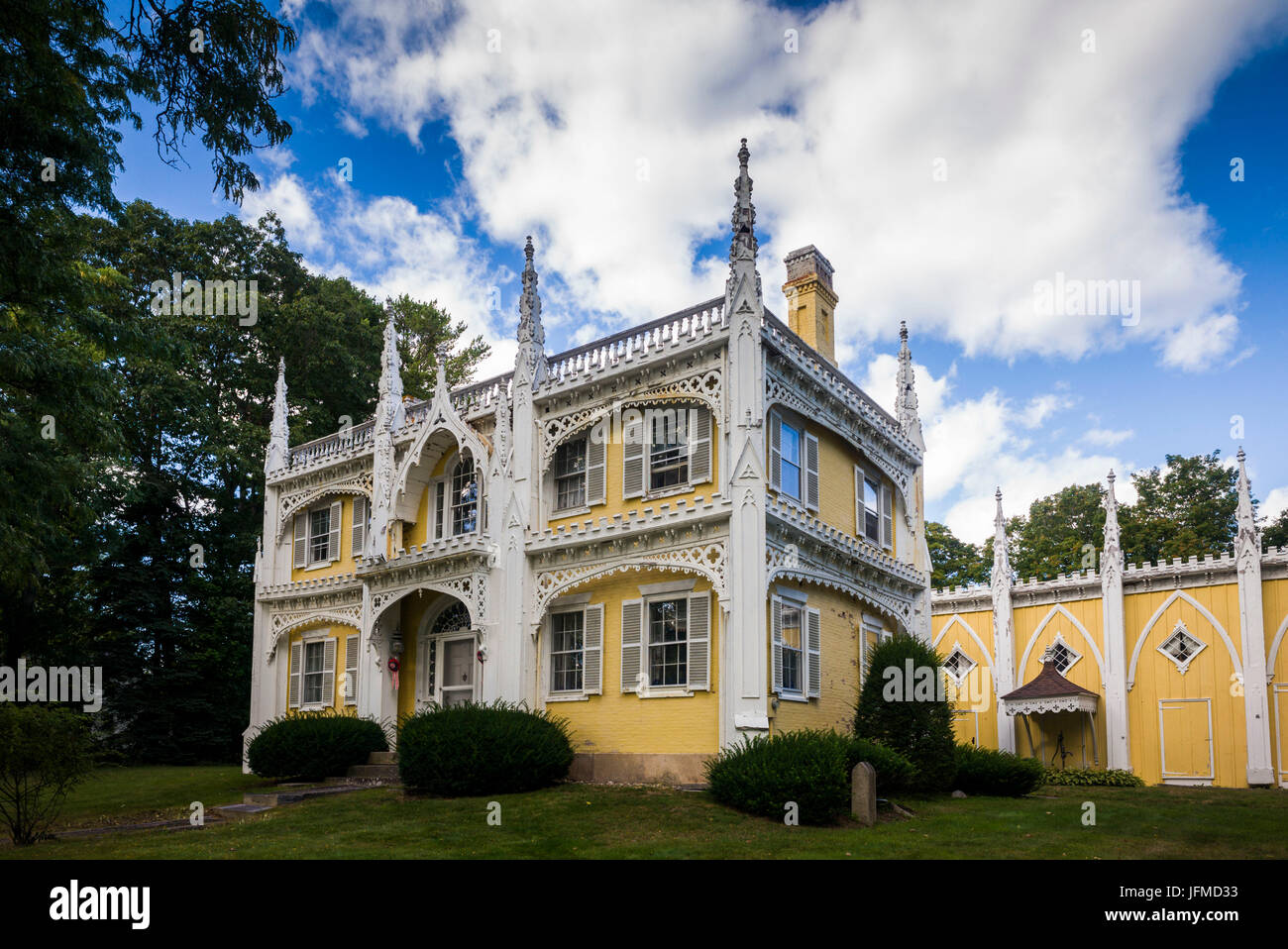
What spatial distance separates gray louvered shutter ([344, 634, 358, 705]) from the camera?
26781 mm

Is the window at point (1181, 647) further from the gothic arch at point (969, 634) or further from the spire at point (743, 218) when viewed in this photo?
the spire at point (743, 218)

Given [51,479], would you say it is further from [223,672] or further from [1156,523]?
[1156,523]

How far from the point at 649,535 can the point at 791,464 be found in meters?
3.69

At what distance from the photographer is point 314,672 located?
28422mm

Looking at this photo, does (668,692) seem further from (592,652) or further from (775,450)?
(775,450)

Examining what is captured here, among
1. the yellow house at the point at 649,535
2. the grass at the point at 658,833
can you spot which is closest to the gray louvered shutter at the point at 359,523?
the yellow house at the point at 649,535

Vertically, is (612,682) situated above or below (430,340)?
below

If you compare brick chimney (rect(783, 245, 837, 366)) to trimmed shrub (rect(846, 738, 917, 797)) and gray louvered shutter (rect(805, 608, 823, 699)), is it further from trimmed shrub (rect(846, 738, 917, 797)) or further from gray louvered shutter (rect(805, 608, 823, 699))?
trimmed shrub (rect(846, 738, 917, 797))

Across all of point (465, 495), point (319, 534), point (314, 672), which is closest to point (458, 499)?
point (465, 495)

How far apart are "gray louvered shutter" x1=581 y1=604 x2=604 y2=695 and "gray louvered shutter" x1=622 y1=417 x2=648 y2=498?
2534 millimetres

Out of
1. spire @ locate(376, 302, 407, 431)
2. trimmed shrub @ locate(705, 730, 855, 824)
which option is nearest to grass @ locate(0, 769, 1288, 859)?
trimmed shrub @ locate(705, 730, 855, 824)

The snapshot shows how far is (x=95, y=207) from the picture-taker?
46.6 ft
